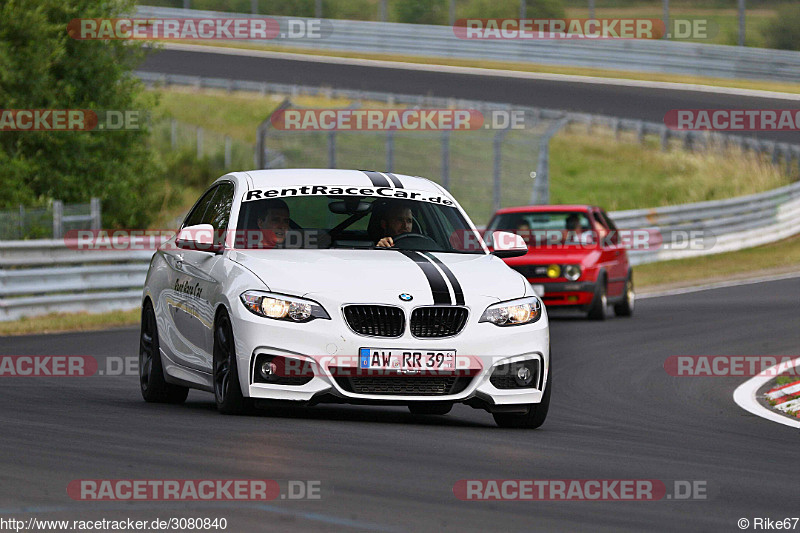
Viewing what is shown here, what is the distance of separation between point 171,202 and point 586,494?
2546cm

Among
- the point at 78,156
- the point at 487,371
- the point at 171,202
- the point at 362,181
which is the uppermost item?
the point at 362,181

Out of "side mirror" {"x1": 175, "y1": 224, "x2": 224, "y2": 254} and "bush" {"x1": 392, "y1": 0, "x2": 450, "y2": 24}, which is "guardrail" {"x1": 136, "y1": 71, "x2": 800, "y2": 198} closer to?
"bush" {"x1": 392, "y1": 0, "x2": 450, "y2": 24}

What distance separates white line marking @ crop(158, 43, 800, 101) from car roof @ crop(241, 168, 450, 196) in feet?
111

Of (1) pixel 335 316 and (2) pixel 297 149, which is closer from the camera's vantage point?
(1) pixel 335 316

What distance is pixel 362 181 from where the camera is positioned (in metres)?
10.7

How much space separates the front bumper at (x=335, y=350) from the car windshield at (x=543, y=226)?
12498 mm

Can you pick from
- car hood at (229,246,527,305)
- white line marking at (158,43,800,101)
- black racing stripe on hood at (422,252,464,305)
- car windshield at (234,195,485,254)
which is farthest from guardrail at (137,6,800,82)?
black racing stripe on hood at (422,252,464,305)

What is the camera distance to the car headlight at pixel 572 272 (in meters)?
21.3

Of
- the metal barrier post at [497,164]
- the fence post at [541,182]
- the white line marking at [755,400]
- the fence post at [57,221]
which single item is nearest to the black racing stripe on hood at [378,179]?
the white line marking at [755,400]

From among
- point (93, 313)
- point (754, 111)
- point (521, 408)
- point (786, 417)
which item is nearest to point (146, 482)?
point (521, 408)

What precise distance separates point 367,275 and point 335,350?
1.81ft

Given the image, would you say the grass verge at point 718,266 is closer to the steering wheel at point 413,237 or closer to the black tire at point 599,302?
the black tire at point 599,302

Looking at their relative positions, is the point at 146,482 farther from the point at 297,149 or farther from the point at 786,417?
the point at 297,149

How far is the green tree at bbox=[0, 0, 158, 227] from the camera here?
2508 centimetres
